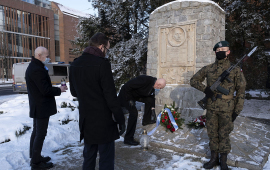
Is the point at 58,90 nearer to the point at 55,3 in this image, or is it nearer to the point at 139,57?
the point at 139,57

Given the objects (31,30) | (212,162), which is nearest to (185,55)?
(212,162)

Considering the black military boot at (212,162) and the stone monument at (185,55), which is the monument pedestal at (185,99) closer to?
the stone monument at (185,55)

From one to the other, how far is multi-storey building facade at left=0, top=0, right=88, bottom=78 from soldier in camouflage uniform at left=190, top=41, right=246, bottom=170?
107ft

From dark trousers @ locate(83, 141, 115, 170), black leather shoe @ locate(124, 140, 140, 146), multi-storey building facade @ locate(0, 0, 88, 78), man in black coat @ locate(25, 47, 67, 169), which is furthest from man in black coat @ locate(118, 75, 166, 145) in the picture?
multi-storey building facade @ locate(0, 0, 88, 78)

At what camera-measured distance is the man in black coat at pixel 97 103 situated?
2.24 m

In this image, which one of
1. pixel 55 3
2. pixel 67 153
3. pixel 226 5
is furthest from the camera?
pixel 55 3

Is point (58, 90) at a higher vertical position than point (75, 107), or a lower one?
higher

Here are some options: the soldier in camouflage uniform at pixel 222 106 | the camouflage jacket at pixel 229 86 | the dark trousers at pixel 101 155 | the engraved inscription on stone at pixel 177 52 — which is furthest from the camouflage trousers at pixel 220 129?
the engraved inscription on stone at pixel 177 52

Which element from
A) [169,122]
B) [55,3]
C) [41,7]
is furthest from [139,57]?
[55,3]

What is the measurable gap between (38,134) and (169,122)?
122 inches

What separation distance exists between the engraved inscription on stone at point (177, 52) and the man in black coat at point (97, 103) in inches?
162

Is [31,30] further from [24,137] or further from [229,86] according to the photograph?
[229,86]

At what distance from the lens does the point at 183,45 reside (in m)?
6.12

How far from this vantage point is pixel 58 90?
343cm
